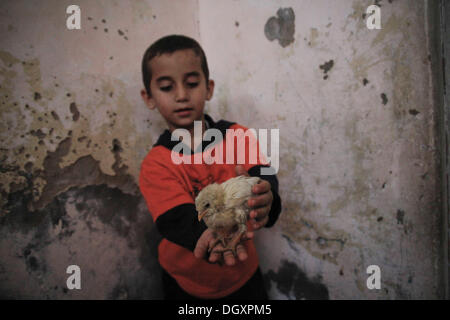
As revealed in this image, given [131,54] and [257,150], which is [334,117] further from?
[131,54]

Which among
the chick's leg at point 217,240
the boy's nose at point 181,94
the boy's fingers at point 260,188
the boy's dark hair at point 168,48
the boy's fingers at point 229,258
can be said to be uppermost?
the boy's dark hair at point 168,48

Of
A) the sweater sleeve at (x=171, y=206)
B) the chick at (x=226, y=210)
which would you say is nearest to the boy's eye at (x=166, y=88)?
the sweater sleeve at (x=171, y=206)

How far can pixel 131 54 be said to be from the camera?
1.00 m

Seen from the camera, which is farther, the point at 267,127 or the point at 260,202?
the point at 267,127

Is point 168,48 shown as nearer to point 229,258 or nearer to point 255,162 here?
point 255,162

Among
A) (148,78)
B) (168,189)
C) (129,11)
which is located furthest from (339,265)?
(129,11)

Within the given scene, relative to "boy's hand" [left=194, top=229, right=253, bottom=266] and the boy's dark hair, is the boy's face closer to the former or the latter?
the boy's dark hair

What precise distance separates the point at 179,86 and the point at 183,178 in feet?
1.11

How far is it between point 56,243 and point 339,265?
3.96 ft

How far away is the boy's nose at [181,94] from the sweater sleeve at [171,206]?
0.25m

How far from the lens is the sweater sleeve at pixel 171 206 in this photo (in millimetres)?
653

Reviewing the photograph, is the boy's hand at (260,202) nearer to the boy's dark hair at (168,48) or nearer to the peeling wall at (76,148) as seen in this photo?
the boy's dark hair at (168,48)

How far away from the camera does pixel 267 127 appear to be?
3.36ft

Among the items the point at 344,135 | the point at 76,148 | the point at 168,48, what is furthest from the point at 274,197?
the point at 76,148
